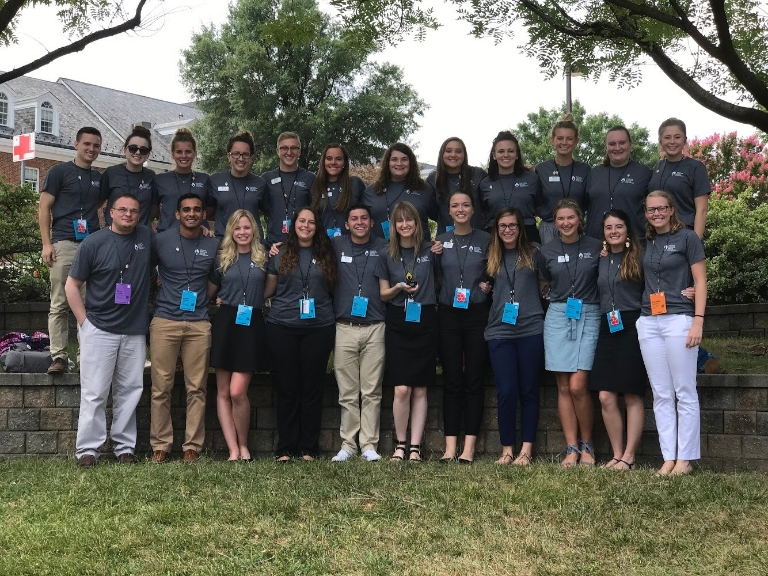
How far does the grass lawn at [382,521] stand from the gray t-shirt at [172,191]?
2.41m

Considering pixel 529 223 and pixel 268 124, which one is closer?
pixel 529 223

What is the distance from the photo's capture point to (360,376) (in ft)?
24.7

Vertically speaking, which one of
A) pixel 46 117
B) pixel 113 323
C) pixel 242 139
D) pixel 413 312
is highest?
pixel 46 117

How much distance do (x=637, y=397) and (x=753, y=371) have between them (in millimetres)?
2193

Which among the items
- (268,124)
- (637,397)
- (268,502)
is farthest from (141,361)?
(268,124)

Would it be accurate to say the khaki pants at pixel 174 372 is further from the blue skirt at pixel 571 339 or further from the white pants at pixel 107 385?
the blue skirt at pixel 571 339

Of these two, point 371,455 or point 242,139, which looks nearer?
point 371,455

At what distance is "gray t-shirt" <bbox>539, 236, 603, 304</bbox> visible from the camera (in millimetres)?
7117

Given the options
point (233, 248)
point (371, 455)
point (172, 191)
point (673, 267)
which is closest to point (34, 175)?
point (172, 191)

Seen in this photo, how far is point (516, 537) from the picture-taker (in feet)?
16.5

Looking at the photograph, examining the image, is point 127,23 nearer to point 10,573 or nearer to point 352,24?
point 352,24

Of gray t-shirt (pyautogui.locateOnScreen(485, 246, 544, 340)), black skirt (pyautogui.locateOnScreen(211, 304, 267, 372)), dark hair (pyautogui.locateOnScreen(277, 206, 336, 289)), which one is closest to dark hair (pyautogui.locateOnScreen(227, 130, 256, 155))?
dark hair (pyautogui.locateOnScreen(277, 206, 336, 289))

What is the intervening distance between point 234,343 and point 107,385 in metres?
1.11

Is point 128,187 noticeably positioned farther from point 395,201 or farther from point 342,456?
point 342,456
